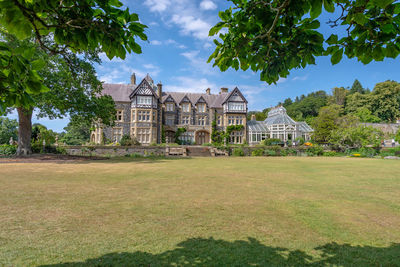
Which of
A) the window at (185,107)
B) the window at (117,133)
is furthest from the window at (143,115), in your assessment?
A: the window at (185,107)

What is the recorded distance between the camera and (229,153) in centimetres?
2969

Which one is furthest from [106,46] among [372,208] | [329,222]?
[372,208]

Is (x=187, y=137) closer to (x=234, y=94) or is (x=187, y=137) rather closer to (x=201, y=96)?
(x=201, y=96)

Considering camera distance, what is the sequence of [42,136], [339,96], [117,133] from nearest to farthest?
[42,136] → [117,133] → [339,96]

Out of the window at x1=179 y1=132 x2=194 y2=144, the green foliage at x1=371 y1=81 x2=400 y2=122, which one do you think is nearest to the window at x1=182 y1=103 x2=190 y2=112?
the window at x1=179 y1=132 x2=194 y2=144

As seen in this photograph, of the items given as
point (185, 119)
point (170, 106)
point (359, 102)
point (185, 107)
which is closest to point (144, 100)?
point (170, 106)

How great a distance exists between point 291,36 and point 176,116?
1503 inches

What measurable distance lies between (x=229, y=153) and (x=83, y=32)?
28.0 m

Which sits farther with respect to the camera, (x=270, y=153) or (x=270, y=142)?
(x=270, y=142)

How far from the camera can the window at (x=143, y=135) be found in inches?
1412

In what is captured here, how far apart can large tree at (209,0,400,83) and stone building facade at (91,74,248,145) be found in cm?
3372

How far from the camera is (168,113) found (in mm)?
40062

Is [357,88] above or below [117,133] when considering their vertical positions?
above

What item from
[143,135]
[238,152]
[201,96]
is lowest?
[238,152]
